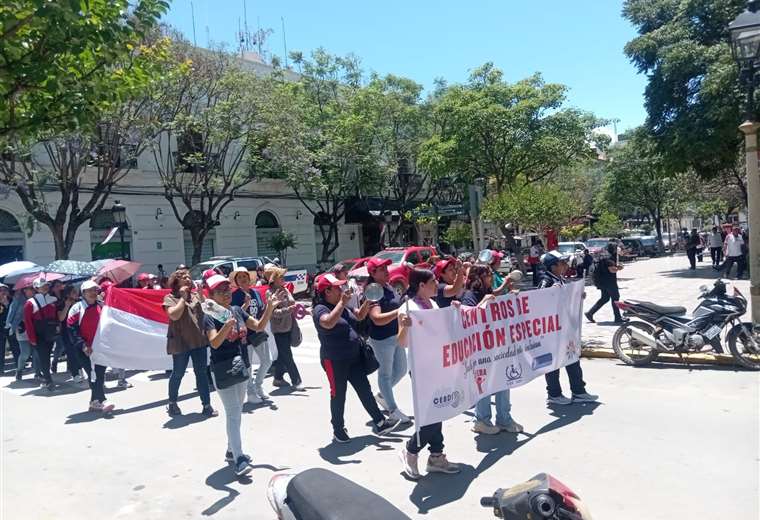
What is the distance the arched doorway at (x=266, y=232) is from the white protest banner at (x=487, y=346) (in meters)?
26.4

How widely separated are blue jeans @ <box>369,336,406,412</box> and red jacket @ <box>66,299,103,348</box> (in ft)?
13.9

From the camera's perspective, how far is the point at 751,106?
364 inches

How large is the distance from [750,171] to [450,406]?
7.08m

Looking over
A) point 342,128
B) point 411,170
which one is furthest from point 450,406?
point 411,170

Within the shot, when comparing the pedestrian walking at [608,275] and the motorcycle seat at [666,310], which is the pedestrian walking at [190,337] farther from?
the pedestrian walking at [608,275]

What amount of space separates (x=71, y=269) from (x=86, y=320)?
367 cm

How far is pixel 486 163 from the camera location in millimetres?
25047

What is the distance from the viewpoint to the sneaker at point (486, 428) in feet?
19.8

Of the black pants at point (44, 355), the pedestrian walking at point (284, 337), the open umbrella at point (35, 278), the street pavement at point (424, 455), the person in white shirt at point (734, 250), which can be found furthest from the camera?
the person in white shirt at point (734, 250)

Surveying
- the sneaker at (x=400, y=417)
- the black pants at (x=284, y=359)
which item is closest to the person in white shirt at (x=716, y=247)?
the black pants at (x=284, y=359)

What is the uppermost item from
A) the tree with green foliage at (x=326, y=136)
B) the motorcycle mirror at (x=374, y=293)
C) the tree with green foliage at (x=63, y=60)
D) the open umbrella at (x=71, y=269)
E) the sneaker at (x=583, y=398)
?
the tree with green foliage at (x=326, y=136)

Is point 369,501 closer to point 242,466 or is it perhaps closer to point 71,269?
point 242,466

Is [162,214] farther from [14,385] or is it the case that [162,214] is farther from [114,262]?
[14,385]

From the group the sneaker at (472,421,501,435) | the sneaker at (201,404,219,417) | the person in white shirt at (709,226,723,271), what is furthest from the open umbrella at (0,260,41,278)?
the person in white shirt at (709,226,723,271)
